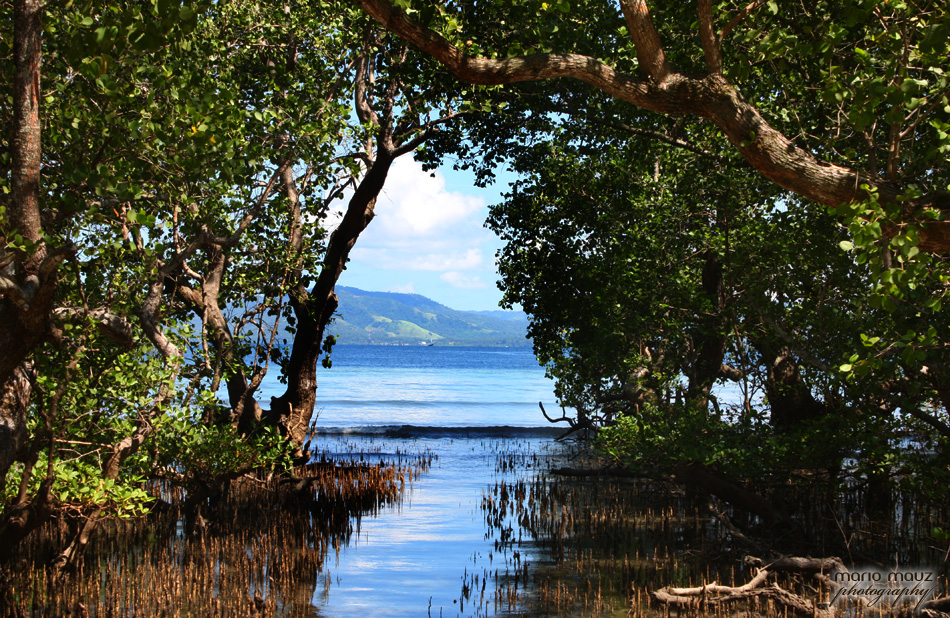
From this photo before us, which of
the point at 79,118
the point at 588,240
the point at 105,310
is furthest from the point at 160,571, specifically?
the point at 588,240

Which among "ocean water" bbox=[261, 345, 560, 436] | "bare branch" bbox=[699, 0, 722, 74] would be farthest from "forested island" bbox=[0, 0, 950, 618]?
"ocean water" bbox=[261, 345, 560, 436]

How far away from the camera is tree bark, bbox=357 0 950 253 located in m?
4.97

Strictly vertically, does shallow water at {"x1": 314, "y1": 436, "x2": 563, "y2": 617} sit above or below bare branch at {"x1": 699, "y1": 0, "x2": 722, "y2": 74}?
below

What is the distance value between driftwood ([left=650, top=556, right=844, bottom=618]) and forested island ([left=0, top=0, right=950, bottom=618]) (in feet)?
0.15

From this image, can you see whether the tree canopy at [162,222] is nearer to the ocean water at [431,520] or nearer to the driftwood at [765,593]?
the ocean water at [431,520]

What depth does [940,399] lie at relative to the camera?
855 cm

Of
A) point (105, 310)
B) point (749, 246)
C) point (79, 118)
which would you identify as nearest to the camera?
point (79, 118)

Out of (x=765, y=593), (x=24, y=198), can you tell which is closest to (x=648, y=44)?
(x=24, y=198)

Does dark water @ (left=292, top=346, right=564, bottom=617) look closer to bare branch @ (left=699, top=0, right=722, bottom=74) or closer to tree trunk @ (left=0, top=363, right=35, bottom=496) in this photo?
tree trunk @ (left=0, top=363, right=35, bottom=496)

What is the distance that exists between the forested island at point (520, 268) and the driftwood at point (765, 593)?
0.15ft

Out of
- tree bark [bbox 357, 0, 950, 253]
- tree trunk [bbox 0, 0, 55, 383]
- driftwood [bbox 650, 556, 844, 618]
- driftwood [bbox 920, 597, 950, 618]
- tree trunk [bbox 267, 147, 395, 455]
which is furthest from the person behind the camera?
tree trunk [bbox 267, 147, 395, 455]

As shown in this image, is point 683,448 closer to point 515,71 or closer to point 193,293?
point 515,71

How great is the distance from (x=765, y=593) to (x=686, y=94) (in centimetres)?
520

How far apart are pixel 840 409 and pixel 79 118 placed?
947 centimetres
